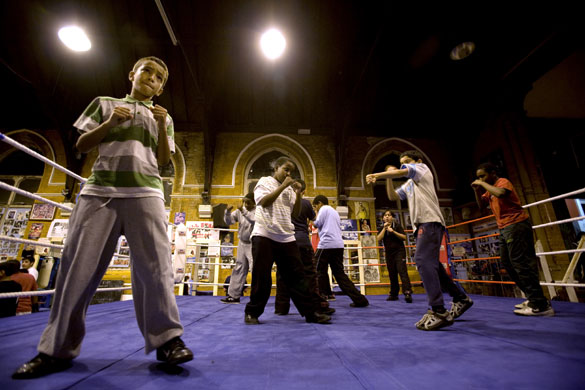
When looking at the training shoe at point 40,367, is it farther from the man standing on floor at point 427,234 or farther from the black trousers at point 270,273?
the man standing on floor at point 427,234

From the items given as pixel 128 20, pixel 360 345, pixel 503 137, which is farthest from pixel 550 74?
pixel 128 20

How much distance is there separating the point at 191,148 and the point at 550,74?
10.7m

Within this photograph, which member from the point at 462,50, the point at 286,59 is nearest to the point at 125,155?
the point at 286,59

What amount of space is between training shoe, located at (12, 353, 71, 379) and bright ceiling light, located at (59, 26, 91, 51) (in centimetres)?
789

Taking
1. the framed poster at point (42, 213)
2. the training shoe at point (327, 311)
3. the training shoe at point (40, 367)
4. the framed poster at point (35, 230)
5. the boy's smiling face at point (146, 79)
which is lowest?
the training shoe at point (327, 311)

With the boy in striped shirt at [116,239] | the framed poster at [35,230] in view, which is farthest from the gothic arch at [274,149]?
the boy in striped shirt at [116,239]

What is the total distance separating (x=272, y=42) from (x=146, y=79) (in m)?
6.28

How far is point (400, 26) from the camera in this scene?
7094mm

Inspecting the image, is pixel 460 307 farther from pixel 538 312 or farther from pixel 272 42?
pixel 272 42

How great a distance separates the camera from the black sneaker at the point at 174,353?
1.13 m

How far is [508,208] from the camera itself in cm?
286

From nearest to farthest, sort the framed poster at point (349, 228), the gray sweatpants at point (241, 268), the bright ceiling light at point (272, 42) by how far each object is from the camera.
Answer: the gray sweatpants at point (241, 268) → the bright ceiling light at point (272, 42) → the framed poster at point (349, 228)

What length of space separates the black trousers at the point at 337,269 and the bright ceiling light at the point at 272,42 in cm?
561

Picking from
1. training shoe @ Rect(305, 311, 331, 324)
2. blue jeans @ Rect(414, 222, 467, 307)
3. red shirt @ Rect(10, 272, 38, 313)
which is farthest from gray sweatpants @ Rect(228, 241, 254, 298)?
blue jeans @ Rect(414, 222, 467, 307)
